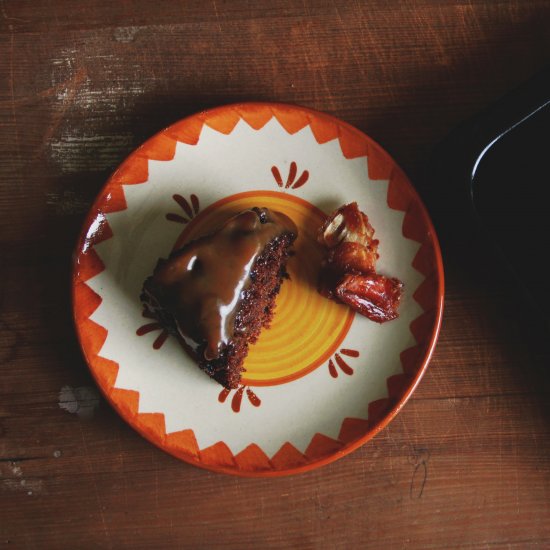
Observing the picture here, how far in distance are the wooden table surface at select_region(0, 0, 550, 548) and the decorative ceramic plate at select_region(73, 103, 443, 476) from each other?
0.14 m

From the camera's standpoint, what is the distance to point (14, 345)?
137cm

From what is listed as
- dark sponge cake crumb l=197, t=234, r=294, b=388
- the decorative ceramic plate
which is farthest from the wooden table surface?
dark sponge cake crumb l=197, t=234, r=294, b=388

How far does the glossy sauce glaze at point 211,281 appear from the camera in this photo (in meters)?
1.18

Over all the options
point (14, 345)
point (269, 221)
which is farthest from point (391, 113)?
point (14, 345)

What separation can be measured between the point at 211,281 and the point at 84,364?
45cm

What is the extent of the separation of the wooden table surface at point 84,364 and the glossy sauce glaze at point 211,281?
360 mm

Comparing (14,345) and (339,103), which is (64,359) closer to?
(14,345)

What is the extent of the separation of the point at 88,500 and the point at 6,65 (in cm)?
117

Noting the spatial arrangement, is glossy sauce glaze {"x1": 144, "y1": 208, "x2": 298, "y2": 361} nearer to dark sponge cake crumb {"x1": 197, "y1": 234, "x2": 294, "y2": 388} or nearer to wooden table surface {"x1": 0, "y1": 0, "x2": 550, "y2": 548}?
dark sponge cake crumb {"x1": 197, "y1": 234, "x2": 294, "y2": 388}

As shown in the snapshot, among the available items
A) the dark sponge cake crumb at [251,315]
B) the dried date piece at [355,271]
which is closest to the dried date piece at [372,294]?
the dried date piece at [355,271]

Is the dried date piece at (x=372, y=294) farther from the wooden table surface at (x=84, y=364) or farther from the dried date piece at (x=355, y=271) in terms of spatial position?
the wooden table surface at (x=84, y=364)

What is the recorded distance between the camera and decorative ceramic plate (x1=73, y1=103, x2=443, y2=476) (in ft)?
4.16

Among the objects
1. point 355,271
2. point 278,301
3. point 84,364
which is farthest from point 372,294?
point 84,364

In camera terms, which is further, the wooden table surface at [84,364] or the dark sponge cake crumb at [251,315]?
the wooden table surface at [84,364]
